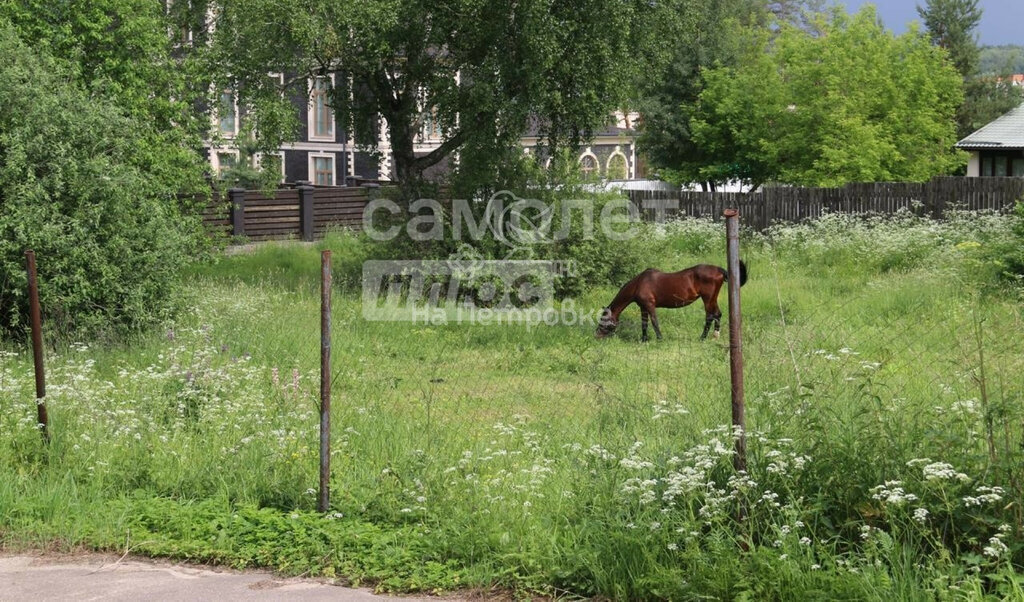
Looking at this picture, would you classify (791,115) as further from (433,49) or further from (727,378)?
(727,378)

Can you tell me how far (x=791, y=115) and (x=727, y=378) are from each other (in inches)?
1489

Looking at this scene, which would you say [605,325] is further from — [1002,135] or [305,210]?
[1002,135]

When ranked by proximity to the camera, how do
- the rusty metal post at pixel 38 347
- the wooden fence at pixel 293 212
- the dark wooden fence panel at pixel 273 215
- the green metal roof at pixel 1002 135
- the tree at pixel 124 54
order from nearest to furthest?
the rusty metal post at pixel 38 347
the tree at pixel 124 54
the wooden fence at pixel 293 212
the dark wooden fence panel at pixel 273 215
the green metal roof at pixel 1002 135

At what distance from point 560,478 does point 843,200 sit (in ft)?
82.6

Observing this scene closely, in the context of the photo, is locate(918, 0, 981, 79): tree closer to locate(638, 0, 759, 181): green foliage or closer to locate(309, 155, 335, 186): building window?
locate(638, 0, 759, 181): green foliage

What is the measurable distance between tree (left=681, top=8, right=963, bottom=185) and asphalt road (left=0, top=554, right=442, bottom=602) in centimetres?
3814

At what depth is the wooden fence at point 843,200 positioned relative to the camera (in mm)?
29688

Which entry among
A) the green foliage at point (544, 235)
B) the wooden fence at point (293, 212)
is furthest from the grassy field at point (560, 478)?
the wooden fence at point (293, 212)

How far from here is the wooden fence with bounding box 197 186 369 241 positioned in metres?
36.5

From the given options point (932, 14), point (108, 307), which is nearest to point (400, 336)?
point (108, 307)

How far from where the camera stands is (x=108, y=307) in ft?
48.4

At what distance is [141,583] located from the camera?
6758 millimetres

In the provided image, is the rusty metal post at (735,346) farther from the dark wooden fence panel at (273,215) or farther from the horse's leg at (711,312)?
the dark wooden fence panel at (273,215)

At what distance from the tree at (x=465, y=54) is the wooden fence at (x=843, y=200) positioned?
→ 9.69 m
